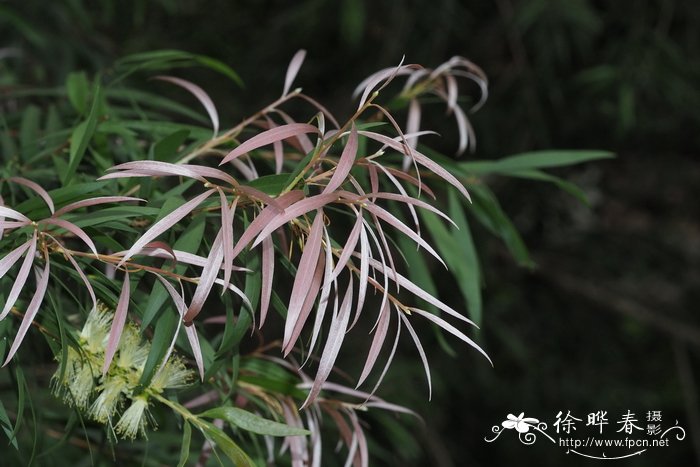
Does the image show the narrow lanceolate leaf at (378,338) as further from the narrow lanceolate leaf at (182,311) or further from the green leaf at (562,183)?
the green leaf at (562,183)

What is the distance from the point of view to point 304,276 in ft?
1.36

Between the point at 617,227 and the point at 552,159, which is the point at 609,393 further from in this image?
the point at 552,159

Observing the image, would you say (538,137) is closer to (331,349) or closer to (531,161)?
(531,161)

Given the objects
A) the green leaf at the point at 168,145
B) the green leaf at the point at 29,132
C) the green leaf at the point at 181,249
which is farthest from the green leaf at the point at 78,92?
the green leaf at the point at 181,249

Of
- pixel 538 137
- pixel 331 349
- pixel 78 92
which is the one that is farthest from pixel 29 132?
pixel 538 137

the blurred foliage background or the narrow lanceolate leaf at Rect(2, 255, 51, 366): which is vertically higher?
the blurred foliage background

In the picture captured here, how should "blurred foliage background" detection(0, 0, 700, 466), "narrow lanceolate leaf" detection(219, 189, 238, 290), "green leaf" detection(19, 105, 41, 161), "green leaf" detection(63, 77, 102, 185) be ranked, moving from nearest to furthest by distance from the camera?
"narrow lanceolate leaf" detection(219, 189, 238, 290)
"green leaf" detection(63, 77, 102, 185)
"green leaf" detection(19, 105, 41, 161)
"blurred foliage background" detection(0, 0, 700, 466)

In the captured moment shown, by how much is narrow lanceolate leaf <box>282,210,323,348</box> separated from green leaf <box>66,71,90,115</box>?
15.0 inches

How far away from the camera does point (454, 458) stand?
6.37 feet

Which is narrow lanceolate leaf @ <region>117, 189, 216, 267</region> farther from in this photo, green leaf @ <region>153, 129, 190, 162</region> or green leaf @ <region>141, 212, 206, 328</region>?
green leaf @ <region>153, 129, 190, 162</region>

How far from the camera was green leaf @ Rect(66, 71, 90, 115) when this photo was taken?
0.73m

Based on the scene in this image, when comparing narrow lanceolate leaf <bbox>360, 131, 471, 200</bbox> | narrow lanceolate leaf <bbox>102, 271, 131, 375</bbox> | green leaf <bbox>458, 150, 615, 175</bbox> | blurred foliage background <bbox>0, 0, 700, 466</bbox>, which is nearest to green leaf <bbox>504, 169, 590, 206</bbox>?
green leaf <bbox>458, 150, 615, 175</bbox>

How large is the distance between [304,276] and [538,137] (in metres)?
1.20

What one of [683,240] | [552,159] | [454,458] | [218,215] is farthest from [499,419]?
[218,215]
